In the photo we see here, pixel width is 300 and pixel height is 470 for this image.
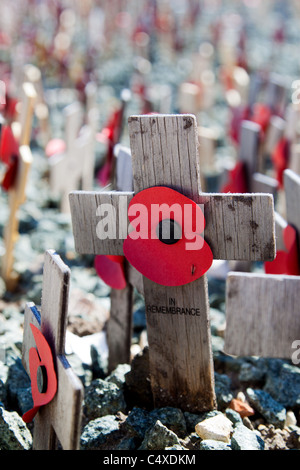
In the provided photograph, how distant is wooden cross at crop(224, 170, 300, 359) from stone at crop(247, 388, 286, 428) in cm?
40

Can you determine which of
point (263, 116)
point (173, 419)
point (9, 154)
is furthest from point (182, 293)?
point (263, 116)

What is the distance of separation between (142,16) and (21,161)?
30.7 feet

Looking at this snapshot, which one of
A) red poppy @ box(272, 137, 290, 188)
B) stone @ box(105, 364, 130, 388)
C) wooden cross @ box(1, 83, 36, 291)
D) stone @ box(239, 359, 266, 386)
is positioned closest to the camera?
stone @ box(105, 364, 130, 388)

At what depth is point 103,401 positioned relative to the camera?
212cm

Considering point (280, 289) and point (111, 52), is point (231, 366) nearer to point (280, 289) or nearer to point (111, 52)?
point (280, 289)

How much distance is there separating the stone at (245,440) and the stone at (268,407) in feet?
0.63

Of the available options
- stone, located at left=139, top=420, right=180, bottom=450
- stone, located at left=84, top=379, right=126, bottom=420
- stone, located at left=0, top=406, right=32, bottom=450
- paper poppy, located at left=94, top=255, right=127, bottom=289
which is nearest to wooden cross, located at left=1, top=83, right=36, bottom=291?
paper poppy, located at left=94, top=255, right=127, bottom=289

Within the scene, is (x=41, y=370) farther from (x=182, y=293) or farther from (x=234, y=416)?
(x=234, y=416)

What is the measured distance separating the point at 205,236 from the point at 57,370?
59 cm

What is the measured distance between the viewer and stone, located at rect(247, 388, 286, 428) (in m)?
2.18

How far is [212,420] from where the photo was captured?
1966mm

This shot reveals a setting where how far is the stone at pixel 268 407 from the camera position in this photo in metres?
2.18

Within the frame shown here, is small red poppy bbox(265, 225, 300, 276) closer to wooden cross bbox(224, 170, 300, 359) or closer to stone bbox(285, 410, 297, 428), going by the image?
wooden cross bbox(224, 170, 300, 359)

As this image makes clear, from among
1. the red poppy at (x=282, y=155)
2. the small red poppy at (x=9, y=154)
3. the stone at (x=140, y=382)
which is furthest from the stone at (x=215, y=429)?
the red poppy at (x=282, y=155)
